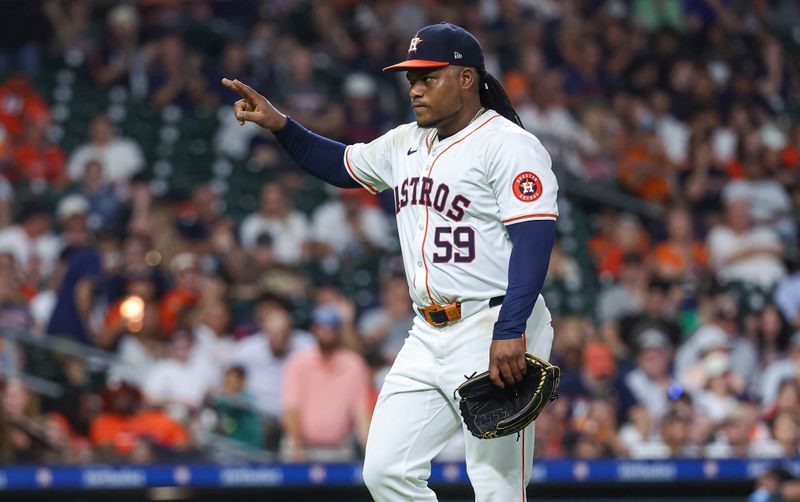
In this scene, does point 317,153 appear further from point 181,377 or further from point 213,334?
point 213,334

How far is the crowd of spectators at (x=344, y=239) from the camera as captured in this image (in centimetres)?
776

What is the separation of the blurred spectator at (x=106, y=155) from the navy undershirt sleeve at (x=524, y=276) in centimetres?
680

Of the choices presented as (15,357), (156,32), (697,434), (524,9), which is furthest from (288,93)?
(697,434)

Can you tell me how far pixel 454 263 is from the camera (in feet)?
13.3

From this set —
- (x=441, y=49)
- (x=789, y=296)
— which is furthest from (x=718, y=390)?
(x=441, y=49)

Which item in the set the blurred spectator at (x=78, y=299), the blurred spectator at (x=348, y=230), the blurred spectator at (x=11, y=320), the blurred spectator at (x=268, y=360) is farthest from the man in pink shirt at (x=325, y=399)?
the blurred spectator at (x=348, y=230)

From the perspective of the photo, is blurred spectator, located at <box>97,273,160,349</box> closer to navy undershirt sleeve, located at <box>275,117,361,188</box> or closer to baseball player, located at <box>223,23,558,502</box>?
navy undershirt sleeve, located at <box>275,117,361,188</box>

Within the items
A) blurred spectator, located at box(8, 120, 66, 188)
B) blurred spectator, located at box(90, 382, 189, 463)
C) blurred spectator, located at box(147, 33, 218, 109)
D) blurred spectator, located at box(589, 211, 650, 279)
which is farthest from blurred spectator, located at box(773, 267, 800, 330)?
blurred spectator, located at box(8, 120, 66, 188)

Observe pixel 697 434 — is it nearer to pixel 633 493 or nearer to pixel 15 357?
pixel 633 493

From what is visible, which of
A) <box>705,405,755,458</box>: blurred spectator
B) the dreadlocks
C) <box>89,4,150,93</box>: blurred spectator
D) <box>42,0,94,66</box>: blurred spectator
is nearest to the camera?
the dreadlocks

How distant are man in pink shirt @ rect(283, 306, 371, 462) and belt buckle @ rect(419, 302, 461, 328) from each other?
3603 millimetres

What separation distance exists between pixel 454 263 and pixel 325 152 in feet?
2.34

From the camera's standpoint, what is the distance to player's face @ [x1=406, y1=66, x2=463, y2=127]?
13.4 feet

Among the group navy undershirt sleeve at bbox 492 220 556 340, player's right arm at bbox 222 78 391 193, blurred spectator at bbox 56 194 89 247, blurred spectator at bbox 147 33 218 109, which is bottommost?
navy undershirt sleeve at bbox 492 220 556 340
